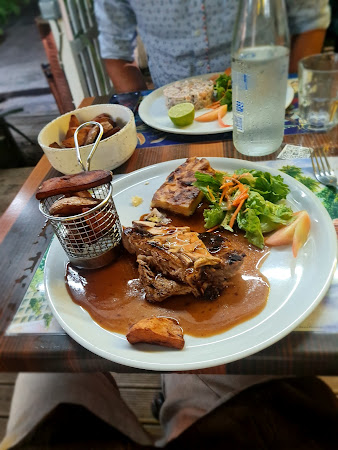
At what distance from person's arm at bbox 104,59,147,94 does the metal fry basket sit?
2.09 m

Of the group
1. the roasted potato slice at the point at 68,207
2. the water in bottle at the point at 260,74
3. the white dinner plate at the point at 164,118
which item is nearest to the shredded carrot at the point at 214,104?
the white dinner plate at the point at 164,118

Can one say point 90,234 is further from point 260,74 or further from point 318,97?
point 318,97

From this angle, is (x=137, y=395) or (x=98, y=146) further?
(x=137, y=395)

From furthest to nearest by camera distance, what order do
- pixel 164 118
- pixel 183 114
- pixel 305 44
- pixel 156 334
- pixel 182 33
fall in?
1. pixel 305 44
2. pixel 182 33
3. pixel 164 118
4. pixel 183 114
5. pixel 156 334

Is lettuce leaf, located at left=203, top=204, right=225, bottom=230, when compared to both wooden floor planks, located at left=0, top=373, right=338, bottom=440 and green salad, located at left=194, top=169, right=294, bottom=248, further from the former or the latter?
wooden floor planks, located at left=0, top=373, right=338, bottom=440

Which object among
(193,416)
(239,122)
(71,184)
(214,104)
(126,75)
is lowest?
(193,416)

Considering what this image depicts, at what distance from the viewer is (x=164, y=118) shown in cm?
193

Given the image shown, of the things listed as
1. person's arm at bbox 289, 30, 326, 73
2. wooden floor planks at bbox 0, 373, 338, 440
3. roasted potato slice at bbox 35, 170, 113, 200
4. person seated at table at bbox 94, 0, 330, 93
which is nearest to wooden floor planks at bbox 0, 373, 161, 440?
wooden floor planks at bbox 0, 373, 338, 440

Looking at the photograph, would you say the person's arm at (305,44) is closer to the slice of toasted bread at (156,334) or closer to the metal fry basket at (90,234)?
the metal fry basket at (90,234)

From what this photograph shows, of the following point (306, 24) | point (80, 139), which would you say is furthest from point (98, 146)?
point (306, 24)

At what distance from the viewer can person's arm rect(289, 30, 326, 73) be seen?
8.33ft

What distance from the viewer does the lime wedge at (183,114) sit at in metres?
1.76

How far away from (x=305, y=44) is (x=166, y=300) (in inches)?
98.1

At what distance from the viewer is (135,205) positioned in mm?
1368
